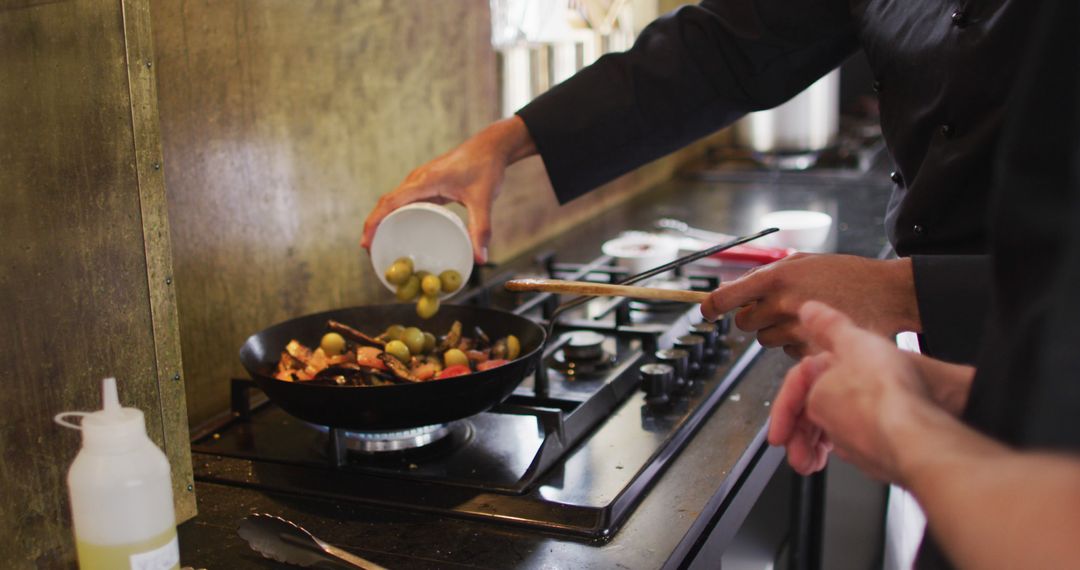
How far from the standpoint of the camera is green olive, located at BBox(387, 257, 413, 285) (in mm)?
1459

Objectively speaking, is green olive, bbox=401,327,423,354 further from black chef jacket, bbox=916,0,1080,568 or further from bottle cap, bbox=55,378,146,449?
black chef jacket, bbox=916,0,1080,568

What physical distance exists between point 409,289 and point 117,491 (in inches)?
26.6

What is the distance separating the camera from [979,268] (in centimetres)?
111

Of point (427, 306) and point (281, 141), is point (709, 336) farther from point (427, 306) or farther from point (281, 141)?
point (281, 141)

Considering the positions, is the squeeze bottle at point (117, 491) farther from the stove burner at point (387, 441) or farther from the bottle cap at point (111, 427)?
the stove burner at point (387, 441)

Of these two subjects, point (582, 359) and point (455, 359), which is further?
point (582, 359)

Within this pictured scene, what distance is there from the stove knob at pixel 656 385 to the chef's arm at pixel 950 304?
0.40 m

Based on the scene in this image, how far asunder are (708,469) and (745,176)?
2140 millimetres

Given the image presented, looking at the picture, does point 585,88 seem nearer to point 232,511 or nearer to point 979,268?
point 979,268

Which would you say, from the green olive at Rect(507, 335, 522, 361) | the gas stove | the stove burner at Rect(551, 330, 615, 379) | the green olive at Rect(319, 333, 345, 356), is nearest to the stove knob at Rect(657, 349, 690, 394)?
the gas stove

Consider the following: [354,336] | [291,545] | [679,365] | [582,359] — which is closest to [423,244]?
[354,336]

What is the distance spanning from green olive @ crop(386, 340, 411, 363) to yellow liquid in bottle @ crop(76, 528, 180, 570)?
0.51 meters

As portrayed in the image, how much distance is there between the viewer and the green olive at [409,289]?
4.82 ft

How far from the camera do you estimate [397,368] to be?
4.24 ft
